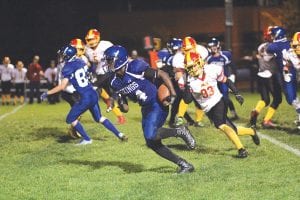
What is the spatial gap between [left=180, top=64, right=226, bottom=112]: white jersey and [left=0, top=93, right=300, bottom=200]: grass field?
886mm

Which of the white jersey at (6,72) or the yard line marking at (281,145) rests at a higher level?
the yard line marking at (281,145)

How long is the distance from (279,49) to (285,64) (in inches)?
12.9

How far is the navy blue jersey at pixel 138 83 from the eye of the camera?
796cm

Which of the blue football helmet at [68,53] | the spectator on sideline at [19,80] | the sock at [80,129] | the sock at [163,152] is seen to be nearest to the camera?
the sock at [163,152]

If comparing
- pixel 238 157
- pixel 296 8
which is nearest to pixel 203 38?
pixel 296 8

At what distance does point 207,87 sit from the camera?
8.94m

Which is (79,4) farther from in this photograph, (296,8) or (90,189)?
(90,189)

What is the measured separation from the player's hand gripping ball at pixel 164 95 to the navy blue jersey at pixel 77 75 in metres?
2.84

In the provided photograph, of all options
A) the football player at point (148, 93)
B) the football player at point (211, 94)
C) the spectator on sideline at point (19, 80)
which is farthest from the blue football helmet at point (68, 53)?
the spectator on sideline at point (19, 80)

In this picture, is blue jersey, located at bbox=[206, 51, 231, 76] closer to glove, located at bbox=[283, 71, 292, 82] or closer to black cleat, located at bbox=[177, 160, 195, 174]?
glove, located at bbox=[283, 71, 292, 82]

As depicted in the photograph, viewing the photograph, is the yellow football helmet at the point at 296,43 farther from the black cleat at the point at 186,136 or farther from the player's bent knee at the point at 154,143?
the player's bent knee at the point at 154,143

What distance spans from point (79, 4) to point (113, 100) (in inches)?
1362

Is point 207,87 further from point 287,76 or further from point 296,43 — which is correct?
point 287,76

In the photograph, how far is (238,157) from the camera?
9.08 meters
